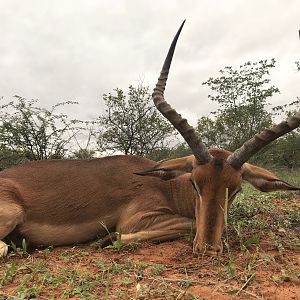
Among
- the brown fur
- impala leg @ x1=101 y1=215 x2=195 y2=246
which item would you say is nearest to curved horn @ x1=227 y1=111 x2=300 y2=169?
the brown fur

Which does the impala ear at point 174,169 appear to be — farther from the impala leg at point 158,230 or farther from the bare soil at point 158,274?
the bare soil at point 158,274

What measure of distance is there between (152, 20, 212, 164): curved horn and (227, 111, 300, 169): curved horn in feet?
0.98

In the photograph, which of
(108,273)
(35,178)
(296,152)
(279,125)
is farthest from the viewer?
(296,152)

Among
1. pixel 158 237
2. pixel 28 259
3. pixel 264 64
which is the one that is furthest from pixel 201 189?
pixel 264 64

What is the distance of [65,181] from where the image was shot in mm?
5945

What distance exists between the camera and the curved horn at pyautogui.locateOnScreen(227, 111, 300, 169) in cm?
486

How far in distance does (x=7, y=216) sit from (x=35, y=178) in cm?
76

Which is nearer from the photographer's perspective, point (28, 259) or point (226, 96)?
point (28, 259)

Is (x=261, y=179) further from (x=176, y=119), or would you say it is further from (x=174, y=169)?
(x=176, y=119)

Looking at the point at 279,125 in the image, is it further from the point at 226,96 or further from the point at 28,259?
the point at 226,96

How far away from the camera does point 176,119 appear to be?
5.18 meters

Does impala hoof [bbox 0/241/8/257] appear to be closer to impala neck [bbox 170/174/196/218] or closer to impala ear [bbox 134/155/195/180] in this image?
impala ear [bbox 134/155/195/180]

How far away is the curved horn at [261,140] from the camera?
486 cm

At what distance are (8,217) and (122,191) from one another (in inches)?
60.0
